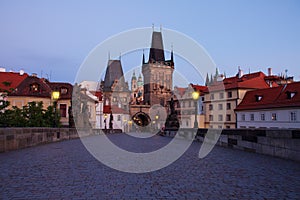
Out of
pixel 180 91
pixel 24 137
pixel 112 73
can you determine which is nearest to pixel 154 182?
pixel 24 137

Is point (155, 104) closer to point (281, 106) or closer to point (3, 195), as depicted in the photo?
point (281, 106)

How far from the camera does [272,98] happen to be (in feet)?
153

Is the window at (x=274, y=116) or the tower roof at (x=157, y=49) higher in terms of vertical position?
the tower roof at (x=157, y=49)

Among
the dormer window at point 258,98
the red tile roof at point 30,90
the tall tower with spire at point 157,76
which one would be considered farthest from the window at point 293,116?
the tall tower with spire at point 157,76

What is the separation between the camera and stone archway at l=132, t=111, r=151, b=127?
10019 cm

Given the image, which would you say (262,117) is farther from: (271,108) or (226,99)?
(226,99)

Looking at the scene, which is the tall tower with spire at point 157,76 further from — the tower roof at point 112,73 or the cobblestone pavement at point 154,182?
the cobblestone pavement at point 154,182

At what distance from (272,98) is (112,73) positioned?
7896cm

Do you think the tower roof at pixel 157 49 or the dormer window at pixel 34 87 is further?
the tower roof at pixel 157 49

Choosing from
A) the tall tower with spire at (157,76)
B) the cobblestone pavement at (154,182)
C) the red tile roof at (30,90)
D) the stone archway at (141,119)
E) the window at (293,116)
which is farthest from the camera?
the tall tower with spire at (157,76)

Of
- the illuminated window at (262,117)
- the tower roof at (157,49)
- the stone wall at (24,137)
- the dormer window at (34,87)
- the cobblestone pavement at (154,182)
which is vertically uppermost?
the tower roof at (157,49)

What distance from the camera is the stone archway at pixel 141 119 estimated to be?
329 ft

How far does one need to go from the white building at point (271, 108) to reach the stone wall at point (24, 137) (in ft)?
112

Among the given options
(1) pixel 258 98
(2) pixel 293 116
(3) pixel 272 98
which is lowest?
(2) pixel 293 116
